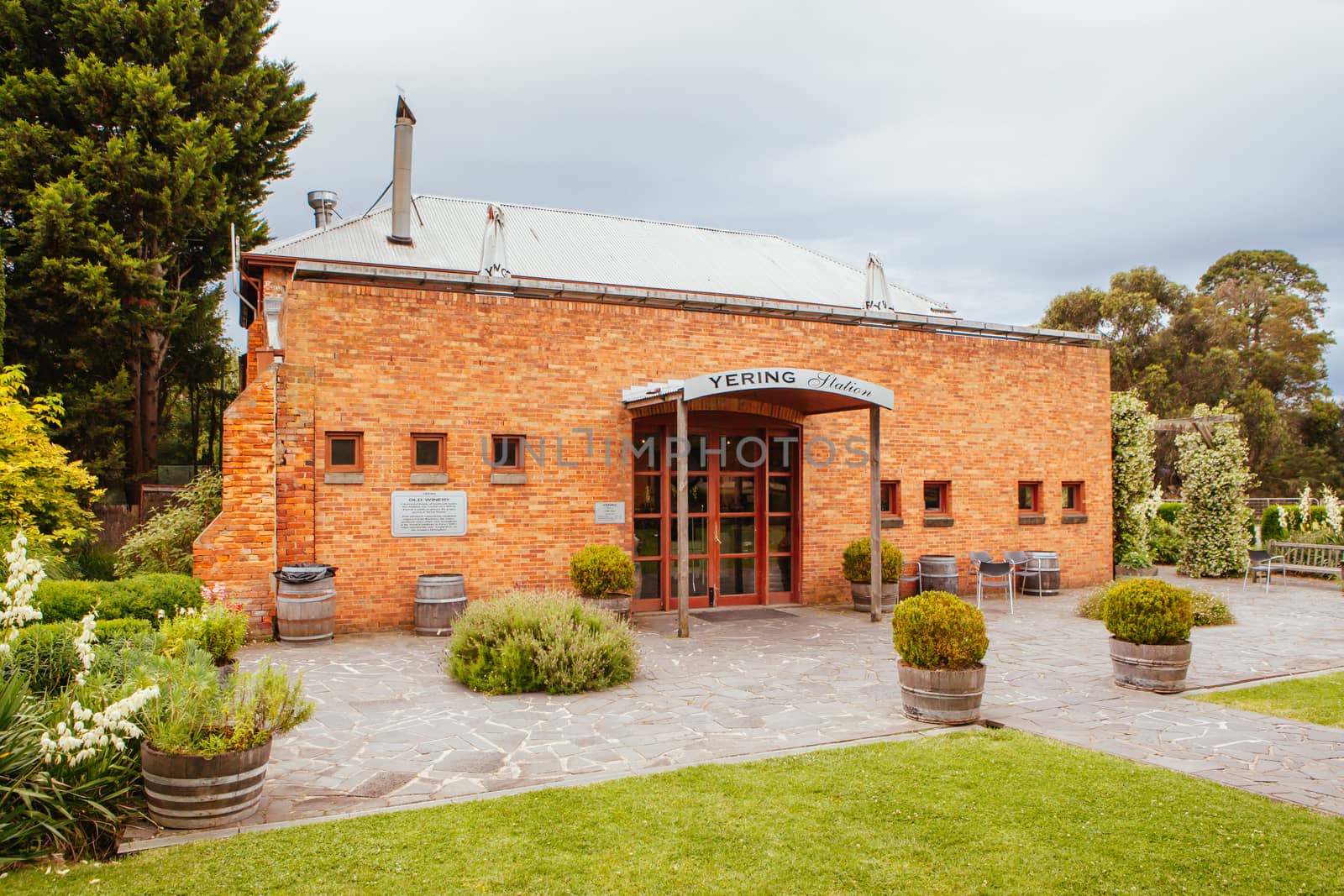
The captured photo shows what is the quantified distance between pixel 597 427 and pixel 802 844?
846 cm

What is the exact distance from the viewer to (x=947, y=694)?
688 centimetres

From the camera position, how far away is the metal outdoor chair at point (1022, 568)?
47.8 ft

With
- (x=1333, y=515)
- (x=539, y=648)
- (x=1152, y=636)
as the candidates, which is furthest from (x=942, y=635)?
(x=1333, y=515)

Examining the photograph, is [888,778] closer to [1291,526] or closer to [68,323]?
[68,323]

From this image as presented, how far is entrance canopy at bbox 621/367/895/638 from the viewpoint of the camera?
35.5 ft

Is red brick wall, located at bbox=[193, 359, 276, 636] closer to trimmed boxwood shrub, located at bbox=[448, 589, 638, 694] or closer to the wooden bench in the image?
trimmed boxwood shrub, located at bbox=[448, 589, 638, 694]

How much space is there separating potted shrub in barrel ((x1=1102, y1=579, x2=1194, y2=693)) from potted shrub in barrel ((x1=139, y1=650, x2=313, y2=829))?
7353 mm

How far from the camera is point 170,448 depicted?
2692cm

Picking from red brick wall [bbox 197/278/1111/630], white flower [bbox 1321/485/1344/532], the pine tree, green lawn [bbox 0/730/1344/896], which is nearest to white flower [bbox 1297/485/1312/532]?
white flower [bbox 1321/485/1344/532]

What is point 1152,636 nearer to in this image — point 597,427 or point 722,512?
point 722,512

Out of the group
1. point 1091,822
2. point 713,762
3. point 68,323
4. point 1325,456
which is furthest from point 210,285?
point 1325,456

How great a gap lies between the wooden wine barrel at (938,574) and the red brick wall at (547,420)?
1.93ft

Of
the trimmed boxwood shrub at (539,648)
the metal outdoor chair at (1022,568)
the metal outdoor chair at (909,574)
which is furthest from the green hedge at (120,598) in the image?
the metal outdoor chair at (1022,568)

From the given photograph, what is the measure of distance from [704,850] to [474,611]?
485cm
